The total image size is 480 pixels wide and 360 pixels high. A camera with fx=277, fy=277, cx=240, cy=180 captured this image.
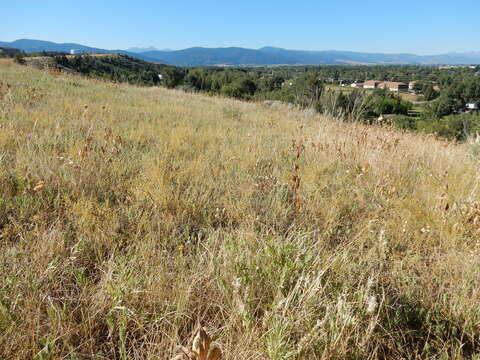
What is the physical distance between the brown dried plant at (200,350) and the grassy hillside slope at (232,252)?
0.77ft

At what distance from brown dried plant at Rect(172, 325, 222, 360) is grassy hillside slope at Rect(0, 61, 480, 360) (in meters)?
0.23

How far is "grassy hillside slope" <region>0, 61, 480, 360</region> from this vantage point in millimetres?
1015

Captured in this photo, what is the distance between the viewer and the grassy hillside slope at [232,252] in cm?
101

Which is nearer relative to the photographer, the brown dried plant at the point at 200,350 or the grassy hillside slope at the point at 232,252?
the brown dried plant at the point at 200,350

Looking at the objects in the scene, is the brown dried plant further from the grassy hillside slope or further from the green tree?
the green tree

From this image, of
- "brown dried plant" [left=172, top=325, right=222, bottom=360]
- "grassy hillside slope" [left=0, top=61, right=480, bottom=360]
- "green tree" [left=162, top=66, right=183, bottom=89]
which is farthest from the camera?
"green tree" [left=162, top=66, right=183, bottom=89]

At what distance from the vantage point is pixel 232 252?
1.37 m

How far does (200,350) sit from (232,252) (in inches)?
26.5

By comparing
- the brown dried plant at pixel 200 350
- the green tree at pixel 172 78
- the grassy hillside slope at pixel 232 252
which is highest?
the green tree at pixel 172 78

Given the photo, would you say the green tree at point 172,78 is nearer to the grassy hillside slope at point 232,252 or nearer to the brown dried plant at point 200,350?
the grassy hillside slope at point 232,252

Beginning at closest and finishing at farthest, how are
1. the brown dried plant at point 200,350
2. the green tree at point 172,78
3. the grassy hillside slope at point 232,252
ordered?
the brown dried plant at point 200,350 → the grassy hillside slope at point 232,252 → the green tree at point 172,78

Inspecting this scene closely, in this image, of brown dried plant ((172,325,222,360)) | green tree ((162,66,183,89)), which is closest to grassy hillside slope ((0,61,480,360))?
brown dried plant ((172,325,222,360))

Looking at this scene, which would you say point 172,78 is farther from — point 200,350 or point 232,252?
point 200,350

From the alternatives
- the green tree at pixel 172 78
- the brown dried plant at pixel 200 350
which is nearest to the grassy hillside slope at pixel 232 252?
the brown dried plant at pixel 200 350
